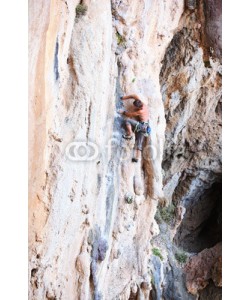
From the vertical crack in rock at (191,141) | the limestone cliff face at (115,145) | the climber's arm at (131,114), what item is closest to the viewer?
the limestone cliff face at (115,145)

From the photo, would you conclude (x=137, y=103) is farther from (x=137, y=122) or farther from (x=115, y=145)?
(x=115, y=145)

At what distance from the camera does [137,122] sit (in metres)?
4.73

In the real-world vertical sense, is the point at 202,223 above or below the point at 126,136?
below

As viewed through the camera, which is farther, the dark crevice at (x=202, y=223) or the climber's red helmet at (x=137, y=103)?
the dark crevice at (x=202, y=223)

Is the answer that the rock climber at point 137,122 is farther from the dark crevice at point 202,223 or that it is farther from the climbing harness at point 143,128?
the dark crevice at point 202,223

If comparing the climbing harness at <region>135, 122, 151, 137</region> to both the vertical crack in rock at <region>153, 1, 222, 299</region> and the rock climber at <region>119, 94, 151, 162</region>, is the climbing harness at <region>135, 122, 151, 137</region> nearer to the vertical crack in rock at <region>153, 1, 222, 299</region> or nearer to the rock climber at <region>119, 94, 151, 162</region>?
the rock climber at <region>119, 94, 151, 162</region>

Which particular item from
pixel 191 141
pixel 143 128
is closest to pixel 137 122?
pixel 143 128

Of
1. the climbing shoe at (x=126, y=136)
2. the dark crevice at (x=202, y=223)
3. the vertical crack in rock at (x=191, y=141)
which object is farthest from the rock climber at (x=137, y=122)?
the dark crevice at (x=202, y=223)

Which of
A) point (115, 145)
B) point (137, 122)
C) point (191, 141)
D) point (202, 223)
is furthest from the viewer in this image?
point (191, 141)

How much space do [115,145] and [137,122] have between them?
1.11 feet

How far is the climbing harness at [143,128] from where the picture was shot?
4.77 m

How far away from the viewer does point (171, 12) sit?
5227mm

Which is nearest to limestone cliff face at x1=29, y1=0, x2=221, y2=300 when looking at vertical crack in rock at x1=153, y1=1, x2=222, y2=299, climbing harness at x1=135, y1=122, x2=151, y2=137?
vertical crack in rock at x1=153, y1=1, x2=222, y2=299

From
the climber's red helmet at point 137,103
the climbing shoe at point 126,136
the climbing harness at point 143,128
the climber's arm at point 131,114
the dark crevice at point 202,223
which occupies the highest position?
the climber's red helmet at point 137,103
